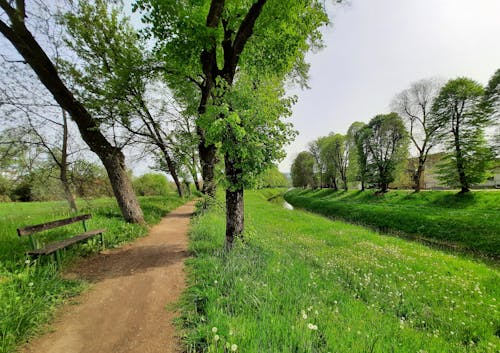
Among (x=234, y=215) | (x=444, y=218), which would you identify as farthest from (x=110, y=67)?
(x=444, y=218)

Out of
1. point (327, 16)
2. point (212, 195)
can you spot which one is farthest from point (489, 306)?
point (212, 195)

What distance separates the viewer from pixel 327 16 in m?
5.92

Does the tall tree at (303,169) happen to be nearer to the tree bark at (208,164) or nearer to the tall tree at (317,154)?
the tall tree at (317,154)

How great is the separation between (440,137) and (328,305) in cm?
2458

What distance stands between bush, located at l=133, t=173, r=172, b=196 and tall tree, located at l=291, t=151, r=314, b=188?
33693 mm

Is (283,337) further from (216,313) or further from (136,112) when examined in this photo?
(136,112)

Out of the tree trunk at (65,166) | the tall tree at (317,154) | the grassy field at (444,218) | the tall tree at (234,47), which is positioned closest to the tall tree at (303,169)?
the tall tree at (317,154)

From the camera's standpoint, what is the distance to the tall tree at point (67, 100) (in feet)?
18.1

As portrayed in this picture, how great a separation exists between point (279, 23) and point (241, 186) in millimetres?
4960

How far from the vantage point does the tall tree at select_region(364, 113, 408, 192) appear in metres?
24.0

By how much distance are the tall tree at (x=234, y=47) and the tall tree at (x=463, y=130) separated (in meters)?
20.7

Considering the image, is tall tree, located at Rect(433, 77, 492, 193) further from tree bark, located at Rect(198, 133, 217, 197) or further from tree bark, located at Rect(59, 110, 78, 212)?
tree bark, located at Rect(59, 110, 78, 212)

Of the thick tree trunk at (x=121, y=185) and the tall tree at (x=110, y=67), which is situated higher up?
the tall tree at (x=110, y=67)

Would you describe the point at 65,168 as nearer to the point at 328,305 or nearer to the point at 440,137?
the point at 328,305
